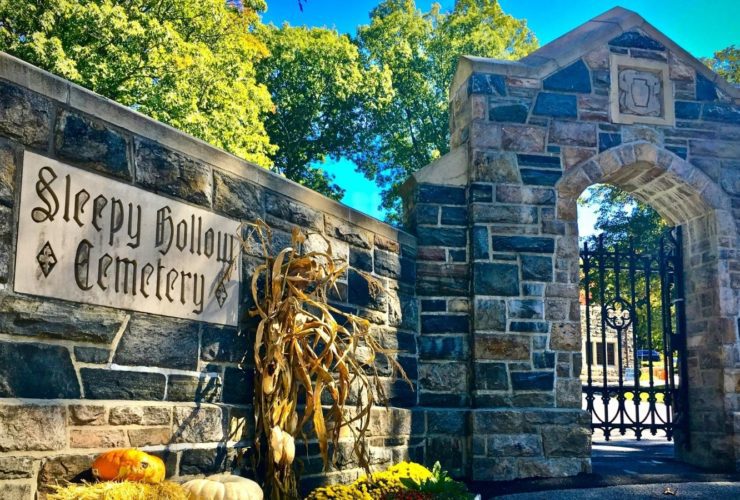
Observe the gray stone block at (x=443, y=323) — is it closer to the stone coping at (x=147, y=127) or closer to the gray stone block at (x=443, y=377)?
the gray stone block at (x=443, y=377)

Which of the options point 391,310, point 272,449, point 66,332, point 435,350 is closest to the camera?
point 66,332

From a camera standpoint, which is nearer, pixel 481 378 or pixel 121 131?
pixel 121 131

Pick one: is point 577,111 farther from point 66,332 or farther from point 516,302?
point 66,332

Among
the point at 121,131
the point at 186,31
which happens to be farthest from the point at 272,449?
the point at 186,31

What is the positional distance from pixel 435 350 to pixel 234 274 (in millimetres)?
2794

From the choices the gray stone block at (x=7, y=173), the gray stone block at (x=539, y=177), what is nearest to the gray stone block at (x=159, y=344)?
the gray stone block at (x=7, y=173)

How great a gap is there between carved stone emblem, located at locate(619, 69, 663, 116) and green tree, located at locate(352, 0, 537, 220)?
1289cm

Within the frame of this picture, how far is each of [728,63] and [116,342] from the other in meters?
14.8

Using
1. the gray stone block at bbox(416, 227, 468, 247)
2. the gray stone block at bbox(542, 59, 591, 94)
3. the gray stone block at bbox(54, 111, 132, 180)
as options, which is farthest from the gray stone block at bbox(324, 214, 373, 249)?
the gray stone block at bbox(542, 59, 591, 94)

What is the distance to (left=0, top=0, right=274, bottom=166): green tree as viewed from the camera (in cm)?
1162

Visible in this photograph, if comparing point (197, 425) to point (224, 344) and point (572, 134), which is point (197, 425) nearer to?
point (224, 344)

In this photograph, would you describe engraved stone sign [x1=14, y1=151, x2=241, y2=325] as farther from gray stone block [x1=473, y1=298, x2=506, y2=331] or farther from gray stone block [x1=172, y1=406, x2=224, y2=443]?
gray stone block [x1=473, y1=298, x2=506, y2=331]

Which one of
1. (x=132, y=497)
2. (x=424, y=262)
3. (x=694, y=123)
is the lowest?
(x=132, y=497)

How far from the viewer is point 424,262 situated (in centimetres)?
698
